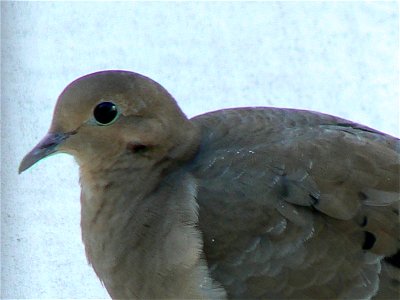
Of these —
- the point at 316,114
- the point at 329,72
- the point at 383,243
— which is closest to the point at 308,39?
the point at 329,72

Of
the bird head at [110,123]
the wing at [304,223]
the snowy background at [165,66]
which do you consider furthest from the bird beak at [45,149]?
the snowy background at [165,66]

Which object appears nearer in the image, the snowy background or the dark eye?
the dark eye

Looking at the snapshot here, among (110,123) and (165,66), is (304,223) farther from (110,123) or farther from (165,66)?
(165,66)

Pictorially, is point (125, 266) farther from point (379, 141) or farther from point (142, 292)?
point (379, 141)

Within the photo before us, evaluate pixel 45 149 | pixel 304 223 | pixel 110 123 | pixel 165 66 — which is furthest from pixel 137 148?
pixel 165 66

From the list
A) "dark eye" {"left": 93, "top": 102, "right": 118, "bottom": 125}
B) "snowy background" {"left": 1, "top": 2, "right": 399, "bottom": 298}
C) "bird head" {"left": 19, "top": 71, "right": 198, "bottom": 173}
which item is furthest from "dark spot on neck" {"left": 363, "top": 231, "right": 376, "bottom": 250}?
"snowy background" {"left": 1, "top": 2, "right": 399, "bottom": 298}

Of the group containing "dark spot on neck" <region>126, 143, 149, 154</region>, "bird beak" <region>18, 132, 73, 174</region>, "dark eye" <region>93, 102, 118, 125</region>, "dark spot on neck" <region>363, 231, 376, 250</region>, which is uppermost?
"dark eye" <region>93, 102, 118, 125</region>

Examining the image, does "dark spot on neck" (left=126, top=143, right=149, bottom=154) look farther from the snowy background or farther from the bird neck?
the snowy background
